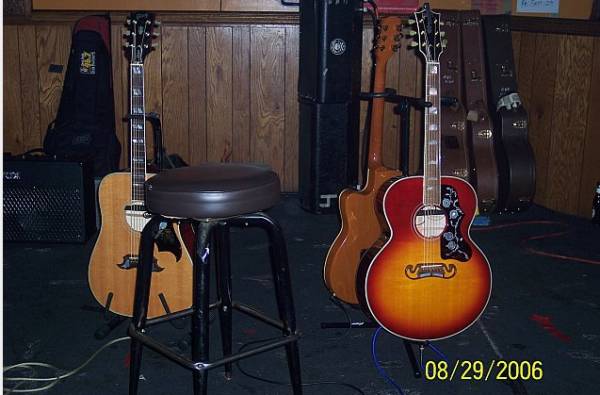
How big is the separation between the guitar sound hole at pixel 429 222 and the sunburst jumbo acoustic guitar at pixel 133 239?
0.77 m

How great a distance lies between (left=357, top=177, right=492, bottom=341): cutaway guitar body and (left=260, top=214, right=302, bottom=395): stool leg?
396 millimetres

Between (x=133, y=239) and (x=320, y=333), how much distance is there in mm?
716

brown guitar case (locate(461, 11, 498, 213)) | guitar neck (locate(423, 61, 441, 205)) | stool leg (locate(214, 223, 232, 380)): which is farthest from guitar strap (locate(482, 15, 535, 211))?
stool leg (locate(214, 223, 232, 380))

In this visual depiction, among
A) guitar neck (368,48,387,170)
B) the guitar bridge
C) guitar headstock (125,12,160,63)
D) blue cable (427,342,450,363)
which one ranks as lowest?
blue cable (427,342,450,363)

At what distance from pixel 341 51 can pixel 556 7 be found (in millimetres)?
1569

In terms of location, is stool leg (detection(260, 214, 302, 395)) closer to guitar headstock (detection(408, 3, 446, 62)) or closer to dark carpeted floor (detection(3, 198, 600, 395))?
dark carpeted floor (detection(3, 198, 600, 395))

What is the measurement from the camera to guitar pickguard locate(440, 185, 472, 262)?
2293 mm

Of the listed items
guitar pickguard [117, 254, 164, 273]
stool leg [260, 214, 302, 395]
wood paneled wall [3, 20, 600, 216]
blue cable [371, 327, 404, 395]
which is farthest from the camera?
wood paneled wall [3, 20, 600, 216]

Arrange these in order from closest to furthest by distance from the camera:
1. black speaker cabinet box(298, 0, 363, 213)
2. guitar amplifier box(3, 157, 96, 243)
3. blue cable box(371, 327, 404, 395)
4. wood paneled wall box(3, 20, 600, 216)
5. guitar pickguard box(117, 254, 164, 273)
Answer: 1. blue cable box(371, 327, 404, 395)
2. guitar pickguard box(117, 254, 164, 273)
3. guitar amplifier box(3, 157, 96, 243)
4. black speaker cabinet box(298, 0, 363, 213)
5. wood paneled wall box(3, 20, 600, 216)

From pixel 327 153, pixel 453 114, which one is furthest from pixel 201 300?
pixel 453 114

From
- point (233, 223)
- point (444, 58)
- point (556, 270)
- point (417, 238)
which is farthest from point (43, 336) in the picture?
point (444, 58)

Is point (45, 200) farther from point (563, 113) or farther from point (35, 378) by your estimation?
point (563, 113)

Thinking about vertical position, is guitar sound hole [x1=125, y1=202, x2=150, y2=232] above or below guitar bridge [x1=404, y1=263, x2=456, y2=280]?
above

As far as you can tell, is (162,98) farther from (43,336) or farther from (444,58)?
(43,336)
